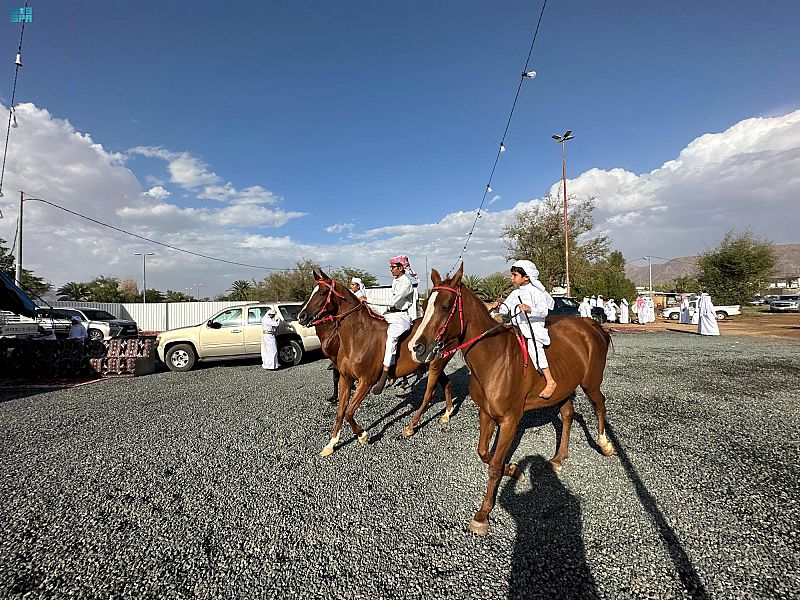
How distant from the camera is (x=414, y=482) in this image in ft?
12.5

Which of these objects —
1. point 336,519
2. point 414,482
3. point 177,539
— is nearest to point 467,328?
point 414,482

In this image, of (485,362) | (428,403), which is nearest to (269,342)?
(428,403)

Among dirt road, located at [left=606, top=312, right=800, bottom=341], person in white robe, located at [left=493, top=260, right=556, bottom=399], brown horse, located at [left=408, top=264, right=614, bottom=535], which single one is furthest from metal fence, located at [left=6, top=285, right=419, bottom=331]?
brown horse, located at [left=408, top=264, right=614, bottom=535]

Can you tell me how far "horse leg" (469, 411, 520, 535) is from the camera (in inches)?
116

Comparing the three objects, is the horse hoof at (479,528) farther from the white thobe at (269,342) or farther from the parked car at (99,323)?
the parked car at (99,323)

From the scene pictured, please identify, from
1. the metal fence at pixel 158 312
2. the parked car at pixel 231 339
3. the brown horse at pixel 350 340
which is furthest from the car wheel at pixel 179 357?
the metal fence at pixel 158 312

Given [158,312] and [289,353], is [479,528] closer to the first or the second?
[289,353]

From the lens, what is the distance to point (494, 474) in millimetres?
3119

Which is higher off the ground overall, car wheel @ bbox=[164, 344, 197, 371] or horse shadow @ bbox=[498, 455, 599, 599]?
car wheel @ bbox=[164, 344, 197, 371]

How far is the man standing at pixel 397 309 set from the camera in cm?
517

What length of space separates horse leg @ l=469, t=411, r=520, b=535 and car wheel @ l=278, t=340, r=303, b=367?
8922mm

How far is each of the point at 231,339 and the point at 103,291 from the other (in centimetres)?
4675

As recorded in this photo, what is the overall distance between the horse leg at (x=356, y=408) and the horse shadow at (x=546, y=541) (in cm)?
196

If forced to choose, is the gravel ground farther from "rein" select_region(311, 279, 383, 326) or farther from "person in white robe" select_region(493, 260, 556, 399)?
"rein" select_region(311, 279, 383, 326)
